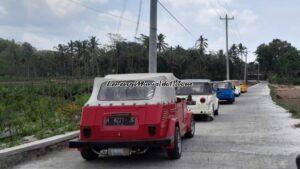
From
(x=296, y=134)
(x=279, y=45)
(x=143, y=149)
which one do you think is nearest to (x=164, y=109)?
(x=143, y=149)

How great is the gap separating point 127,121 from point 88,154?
126cm

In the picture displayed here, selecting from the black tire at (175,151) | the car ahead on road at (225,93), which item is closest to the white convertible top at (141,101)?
the black tire at (175,151)

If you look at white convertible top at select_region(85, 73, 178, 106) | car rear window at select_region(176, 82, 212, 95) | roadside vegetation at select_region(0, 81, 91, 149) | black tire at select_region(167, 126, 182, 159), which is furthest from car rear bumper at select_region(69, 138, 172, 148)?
car rear window at select_region(176, 82, 212, 95)

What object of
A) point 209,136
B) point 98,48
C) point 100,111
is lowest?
point 209,136

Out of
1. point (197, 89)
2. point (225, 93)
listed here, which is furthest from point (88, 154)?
point (225, 93)

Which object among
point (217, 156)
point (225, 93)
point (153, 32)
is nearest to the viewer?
point (217, 156)

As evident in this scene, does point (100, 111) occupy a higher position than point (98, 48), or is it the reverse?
point (98, 48)

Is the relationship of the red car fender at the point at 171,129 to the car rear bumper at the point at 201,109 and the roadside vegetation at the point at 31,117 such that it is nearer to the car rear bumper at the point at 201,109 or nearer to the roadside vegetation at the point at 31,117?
the roadside vegetation at the point at 31,117

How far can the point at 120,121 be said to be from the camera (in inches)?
388

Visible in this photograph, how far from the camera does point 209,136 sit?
14430mm

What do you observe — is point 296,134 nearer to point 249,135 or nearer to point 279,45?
point 249,135

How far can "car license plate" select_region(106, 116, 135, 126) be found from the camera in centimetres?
981

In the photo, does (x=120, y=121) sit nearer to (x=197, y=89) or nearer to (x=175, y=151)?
(x=175, y=151)

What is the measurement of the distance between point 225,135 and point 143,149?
17.2 ft
